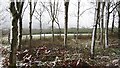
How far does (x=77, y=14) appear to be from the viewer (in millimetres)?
8023

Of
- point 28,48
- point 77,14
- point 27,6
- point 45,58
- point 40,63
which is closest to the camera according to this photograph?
point 40,63

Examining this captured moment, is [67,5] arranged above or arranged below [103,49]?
above

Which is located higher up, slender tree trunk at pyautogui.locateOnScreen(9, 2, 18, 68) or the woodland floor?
slender tree trunk at pyautogui.locateOnScreen(9, 2, 18, 68)

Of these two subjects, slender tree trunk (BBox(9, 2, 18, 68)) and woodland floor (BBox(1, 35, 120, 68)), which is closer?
slender tree trunk (BBox(9, 2, 18, 68))

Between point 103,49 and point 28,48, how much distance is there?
2165 mm

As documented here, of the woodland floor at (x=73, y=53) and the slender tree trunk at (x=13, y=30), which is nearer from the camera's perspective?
the slender tree trunk at (x=13, y=30)

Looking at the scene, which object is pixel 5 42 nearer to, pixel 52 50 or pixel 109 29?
pixel 52 50

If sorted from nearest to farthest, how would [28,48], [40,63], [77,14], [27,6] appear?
[40,63] → [28,48] → [27,6] → [77,14]

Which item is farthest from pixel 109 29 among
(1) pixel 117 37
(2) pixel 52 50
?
(2) pixel 52 50

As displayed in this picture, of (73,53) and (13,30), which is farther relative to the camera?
(73,53)

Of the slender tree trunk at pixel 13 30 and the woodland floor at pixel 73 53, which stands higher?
the slender tree trunk at pixel 13 30

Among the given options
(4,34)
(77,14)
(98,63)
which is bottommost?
(98,63)

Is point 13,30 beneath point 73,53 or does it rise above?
above

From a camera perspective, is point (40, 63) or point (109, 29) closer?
point (40, 63)
